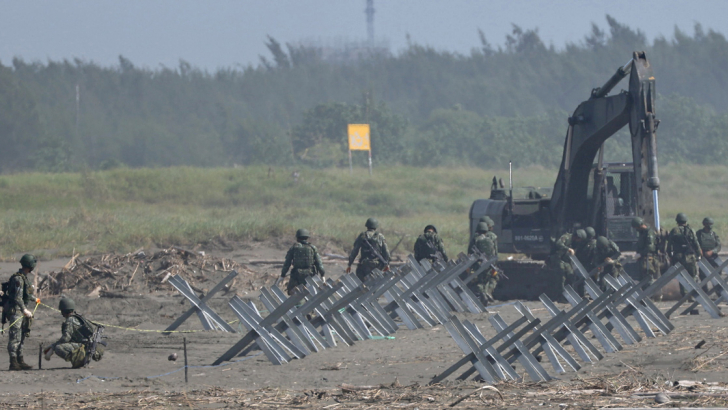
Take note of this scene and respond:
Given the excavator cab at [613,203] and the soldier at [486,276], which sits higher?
the excavator cab at [613,203]

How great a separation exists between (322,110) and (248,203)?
1959 cm

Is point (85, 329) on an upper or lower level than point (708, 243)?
lower

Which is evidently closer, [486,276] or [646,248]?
[646,248]

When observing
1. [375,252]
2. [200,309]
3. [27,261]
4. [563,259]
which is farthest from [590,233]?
[27,261]

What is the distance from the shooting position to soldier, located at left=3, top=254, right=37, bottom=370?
404 inches

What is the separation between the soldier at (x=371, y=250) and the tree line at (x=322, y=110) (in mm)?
30392

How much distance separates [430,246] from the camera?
16.3m

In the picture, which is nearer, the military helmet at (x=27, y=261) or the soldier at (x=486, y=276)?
the military helmet at (x=27, y=261)

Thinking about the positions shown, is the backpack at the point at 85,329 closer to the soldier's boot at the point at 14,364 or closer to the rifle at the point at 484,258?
the soldier's boot at the point at 14,364

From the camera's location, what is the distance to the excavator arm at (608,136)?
567 inches

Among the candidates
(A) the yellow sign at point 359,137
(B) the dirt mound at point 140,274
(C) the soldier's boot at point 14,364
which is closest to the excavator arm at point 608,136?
(B) the dirt mound at point 140,274

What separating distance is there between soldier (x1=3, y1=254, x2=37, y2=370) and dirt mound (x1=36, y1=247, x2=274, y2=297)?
5761 mm

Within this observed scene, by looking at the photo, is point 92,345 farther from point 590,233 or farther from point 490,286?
point 590,233

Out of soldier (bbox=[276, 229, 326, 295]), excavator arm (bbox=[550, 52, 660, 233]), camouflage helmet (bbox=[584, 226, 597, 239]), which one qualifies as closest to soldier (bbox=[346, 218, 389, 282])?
soldier (bbox=[276, 229, 326, 295])
